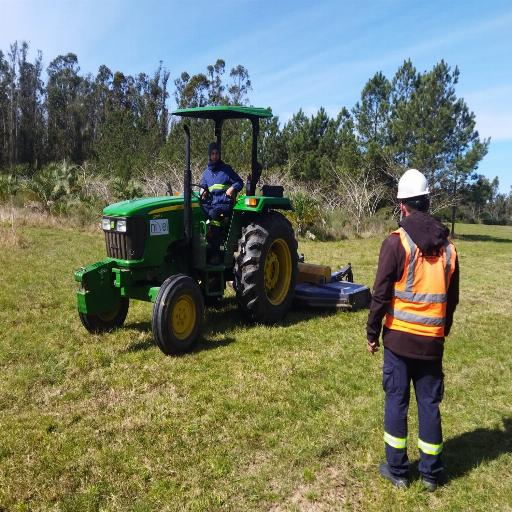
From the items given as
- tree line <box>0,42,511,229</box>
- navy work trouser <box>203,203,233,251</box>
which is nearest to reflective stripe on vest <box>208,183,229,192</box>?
navy work trouser <box>203,203,233,251</box>

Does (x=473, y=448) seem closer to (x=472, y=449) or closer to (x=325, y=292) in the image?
(x=472, y=449)

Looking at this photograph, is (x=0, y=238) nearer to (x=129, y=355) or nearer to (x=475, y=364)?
(x=129, y=355)

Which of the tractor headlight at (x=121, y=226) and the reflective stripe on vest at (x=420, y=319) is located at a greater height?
the tractor headlight at (x=121, y=226)

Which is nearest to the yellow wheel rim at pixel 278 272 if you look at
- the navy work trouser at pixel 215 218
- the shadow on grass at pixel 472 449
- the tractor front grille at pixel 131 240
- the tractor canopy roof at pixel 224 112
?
the navy work trouser at pixel 215 218

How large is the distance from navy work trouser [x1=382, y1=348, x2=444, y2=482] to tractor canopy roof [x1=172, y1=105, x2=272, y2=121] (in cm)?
375

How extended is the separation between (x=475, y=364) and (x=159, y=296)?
134 inches

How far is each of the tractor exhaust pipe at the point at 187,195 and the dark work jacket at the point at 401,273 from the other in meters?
2.79

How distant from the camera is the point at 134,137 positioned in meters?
37.7

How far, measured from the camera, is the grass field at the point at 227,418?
10.2ft

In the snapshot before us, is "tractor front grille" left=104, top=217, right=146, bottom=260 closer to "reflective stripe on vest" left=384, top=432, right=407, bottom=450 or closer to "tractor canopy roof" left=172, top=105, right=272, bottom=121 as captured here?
"tractor canopy roof" left=172, top=105, right=272, bottom=121

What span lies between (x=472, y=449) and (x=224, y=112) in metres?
4.53

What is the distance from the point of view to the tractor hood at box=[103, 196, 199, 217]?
17.7 ft

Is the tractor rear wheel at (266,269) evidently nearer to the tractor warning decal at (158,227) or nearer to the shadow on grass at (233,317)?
the shadow on grass at (233,317)

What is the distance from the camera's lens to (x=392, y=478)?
324 centimetres
